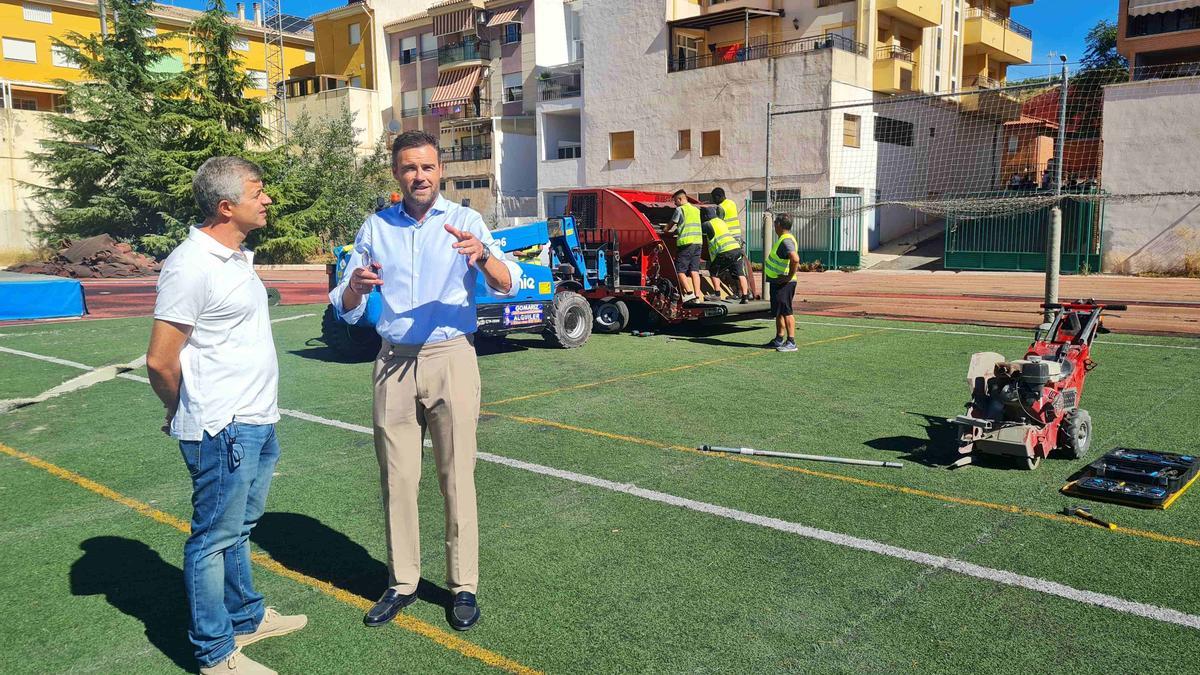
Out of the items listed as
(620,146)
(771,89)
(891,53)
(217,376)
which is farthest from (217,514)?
(891,53)

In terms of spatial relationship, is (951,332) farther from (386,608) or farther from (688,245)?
(386,608)

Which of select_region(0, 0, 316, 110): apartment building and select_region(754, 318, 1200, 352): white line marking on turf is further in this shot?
select_region(0, 0, 316, 110): apartment building

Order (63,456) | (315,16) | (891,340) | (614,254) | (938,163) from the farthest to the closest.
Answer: (315,16) → (938,163) → (614,254) → (891,340) → (63,456)

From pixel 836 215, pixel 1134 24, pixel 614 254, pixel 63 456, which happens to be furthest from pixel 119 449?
pixel 1134 24

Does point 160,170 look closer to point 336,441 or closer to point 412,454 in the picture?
point 336,441

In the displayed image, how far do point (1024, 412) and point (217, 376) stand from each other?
509 centimetres

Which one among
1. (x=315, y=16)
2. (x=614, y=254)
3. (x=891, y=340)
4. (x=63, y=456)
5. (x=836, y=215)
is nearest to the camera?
(x=63, y=456)

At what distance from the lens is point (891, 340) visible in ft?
41.1

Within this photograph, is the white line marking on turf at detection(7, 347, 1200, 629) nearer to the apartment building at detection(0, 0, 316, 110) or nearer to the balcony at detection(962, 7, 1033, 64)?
the balcony at detection(962, 7, 1033, 64)

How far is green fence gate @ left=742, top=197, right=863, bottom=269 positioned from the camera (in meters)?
29.1

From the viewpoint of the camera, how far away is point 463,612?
12.6 ft

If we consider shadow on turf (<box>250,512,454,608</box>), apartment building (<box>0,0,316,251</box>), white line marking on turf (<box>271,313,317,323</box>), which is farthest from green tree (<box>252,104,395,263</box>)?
shadow on turf (<box>250,512,454,608</box>)

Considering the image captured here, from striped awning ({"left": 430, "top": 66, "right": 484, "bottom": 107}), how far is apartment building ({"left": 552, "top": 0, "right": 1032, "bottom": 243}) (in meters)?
7.35

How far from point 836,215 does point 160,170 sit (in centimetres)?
2577
